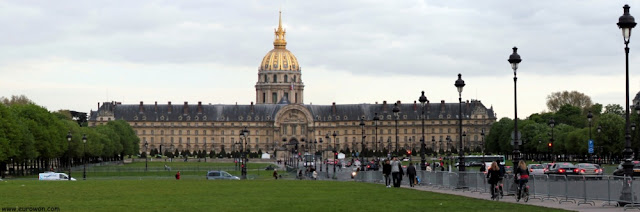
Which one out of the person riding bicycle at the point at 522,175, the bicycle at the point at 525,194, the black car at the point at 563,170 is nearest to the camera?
the bicycle at the point at 525,194

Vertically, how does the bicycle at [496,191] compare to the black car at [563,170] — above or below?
below

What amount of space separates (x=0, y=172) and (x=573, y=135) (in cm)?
5853

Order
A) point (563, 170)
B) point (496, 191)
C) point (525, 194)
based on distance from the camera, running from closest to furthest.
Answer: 1. point (525, 194)
2. point (496, 191)
3. point (563, 170)

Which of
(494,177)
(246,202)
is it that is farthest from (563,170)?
(246,202)

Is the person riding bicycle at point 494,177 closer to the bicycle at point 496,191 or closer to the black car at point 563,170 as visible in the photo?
the bicycle at point 496,191

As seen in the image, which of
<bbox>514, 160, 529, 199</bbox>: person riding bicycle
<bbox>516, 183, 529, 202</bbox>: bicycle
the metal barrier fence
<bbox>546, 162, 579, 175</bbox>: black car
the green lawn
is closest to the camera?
the green lawn

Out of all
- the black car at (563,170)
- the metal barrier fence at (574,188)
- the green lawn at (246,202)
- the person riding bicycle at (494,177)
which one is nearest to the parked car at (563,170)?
the black car at (563,170)

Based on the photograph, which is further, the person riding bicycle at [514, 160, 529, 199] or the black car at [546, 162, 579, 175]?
the black car at [546, 162, 579, 175]

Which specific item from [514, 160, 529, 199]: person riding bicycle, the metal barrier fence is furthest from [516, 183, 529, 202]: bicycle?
the metal barrier fence

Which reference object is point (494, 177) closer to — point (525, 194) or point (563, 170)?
point (525, 194)

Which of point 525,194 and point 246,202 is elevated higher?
point 525,194

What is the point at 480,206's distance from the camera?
104 ft

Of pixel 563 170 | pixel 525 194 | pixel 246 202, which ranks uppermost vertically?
pixel 563 170

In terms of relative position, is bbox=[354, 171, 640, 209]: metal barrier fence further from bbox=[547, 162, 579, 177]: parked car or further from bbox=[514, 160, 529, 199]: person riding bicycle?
bbox=[547, 162, 579, 177]: parked car
